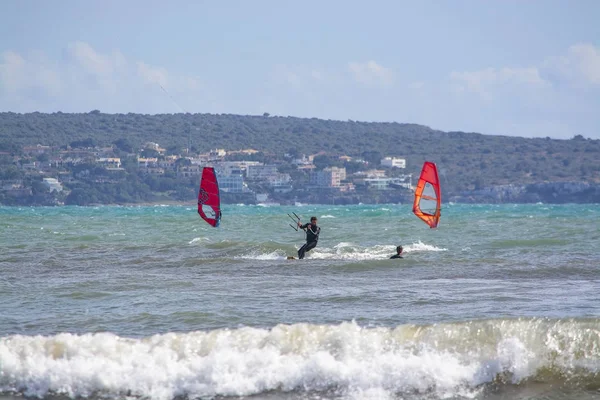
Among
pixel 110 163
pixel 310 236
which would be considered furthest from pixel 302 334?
pixel 110 163

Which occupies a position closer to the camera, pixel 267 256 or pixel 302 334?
pixel 302 334

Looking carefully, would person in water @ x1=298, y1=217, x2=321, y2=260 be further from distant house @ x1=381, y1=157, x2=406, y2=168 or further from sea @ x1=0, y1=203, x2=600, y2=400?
distant house @ x1=381, y1=157, x2=406, y2=168

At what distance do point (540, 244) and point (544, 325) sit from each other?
13914 millimetres

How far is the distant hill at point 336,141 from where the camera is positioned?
130500 millimetres

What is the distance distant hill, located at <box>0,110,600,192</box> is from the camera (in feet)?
428

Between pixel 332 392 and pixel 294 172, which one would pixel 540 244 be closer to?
pixel 332 392

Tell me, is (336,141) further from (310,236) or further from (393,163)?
(310,236)

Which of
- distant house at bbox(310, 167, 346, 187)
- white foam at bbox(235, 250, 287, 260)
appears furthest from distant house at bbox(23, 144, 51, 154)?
white foam at bbox(235, 250, 287, 260)

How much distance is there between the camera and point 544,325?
8.63 metres

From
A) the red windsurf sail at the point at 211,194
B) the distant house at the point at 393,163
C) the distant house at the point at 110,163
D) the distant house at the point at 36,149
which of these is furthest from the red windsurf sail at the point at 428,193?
the distant house at the point at 393,163

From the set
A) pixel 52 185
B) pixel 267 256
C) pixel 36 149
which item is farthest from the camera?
pixel 36 149

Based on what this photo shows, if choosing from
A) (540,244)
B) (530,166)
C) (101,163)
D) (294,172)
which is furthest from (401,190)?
(540,244)

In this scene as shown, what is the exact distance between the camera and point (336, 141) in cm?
15525

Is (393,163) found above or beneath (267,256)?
above
